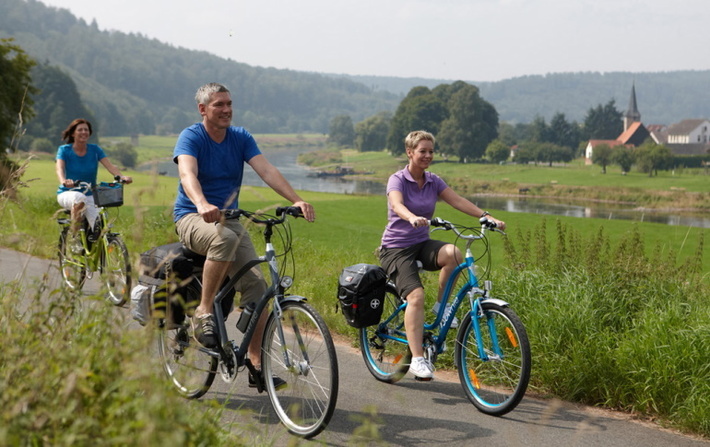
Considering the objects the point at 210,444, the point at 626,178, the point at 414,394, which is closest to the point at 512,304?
the point at 414,394

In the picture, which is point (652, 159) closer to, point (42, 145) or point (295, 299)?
point (42, 145)

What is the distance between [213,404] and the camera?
291 cm

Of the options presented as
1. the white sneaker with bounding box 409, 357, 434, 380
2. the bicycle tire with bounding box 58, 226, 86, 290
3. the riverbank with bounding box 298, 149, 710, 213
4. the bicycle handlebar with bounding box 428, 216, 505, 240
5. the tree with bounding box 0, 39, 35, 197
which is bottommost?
the riverbank with bounding box 298, 149, 710, 213

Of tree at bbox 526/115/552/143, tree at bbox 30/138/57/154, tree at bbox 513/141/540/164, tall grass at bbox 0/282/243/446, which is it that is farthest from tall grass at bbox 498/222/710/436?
tree at bbox 526/115/552/143

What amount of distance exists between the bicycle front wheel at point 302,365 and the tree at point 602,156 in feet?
368

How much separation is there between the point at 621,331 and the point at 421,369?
182cm

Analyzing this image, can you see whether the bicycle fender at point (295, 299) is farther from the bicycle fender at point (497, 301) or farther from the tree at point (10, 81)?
the tree at point (10, 81)

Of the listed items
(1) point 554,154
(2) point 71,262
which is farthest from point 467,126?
(2) point 71,262

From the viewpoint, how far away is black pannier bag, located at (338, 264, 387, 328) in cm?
549

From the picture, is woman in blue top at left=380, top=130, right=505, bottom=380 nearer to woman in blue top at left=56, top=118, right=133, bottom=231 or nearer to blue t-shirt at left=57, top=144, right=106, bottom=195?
woman in blue top at left=56, top=118, right=133, bottom=231

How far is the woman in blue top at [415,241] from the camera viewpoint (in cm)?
535

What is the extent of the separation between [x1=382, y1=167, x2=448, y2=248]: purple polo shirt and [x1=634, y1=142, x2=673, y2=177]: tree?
345 ft

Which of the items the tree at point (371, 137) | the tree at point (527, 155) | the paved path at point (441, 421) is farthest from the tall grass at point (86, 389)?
the tree at point (371, 137)

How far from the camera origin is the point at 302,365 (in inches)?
172
